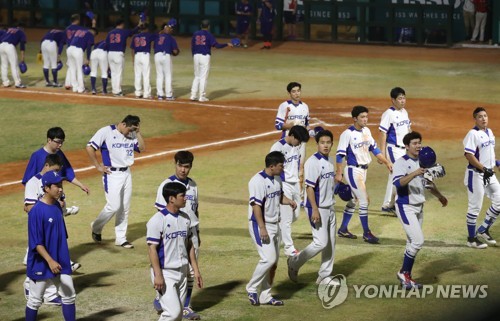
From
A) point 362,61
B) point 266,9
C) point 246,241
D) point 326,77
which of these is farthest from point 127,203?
point 266,9

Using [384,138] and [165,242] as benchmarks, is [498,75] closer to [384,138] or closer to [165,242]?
[384,138]

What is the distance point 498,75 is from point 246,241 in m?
20.7

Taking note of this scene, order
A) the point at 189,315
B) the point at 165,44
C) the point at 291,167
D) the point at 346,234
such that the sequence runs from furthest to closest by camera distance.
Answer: the point at 165,44
the point at 346,234
the point at 291,167
the point at 189,315

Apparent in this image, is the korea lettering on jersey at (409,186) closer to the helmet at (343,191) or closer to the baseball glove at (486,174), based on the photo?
the helmet at (343,191)

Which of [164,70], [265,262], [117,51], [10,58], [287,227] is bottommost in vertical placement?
[287,227]

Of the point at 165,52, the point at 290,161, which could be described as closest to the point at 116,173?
the point at 290,161

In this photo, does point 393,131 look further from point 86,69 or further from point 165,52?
point 86,69

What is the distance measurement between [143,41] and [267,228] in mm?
17960

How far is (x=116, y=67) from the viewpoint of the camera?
29.8 meters

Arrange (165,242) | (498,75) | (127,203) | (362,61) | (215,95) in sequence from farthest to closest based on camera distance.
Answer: (362,61), (498,75), (215,95), (127,203), (165,242)

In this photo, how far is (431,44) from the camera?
40.1 metres

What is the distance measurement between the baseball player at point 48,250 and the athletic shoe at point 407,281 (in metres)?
4.27

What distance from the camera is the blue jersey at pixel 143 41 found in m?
29.3

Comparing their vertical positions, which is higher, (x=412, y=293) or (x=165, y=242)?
(x=165, y=242)
